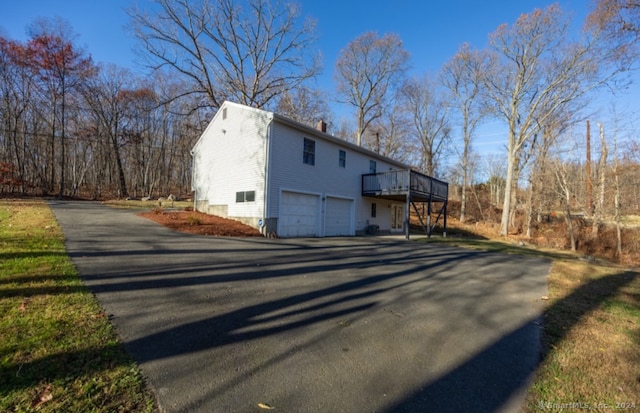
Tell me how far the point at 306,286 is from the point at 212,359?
8.33 ft

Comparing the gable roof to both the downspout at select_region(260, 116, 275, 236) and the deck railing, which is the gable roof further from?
the deck railing

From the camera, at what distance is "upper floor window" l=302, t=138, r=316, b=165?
549 inches

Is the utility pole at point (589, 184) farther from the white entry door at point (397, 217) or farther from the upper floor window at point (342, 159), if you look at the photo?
the upper floor window at point (342, 159)

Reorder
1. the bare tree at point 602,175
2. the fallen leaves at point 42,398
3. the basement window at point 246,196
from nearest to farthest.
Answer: the fallen leaves at point 42,398 → the basement window at point 246,196 → the bare tree at point 602,175

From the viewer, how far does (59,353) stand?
8.12ft

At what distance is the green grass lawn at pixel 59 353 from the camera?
6.51 ft

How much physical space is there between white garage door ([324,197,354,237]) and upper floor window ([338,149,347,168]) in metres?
1.91

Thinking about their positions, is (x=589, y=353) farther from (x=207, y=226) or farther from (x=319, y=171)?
(x=319, y=171)

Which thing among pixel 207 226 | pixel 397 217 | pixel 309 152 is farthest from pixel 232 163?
pixel 397 217

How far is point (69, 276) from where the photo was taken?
4.43 meters

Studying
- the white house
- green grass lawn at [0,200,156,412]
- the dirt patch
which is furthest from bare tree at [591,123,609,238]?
Result: green grass lawn at [0,200,156,412]

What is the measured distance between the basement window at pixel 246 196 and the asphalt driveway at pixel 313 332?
6223mm

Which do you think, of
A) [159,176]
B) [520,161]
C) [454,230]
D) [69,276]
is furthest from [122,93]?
[520,161]

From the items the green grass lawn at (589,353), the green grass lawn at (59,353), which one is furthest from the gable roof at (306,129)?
the green grass lawn at (589,353)
